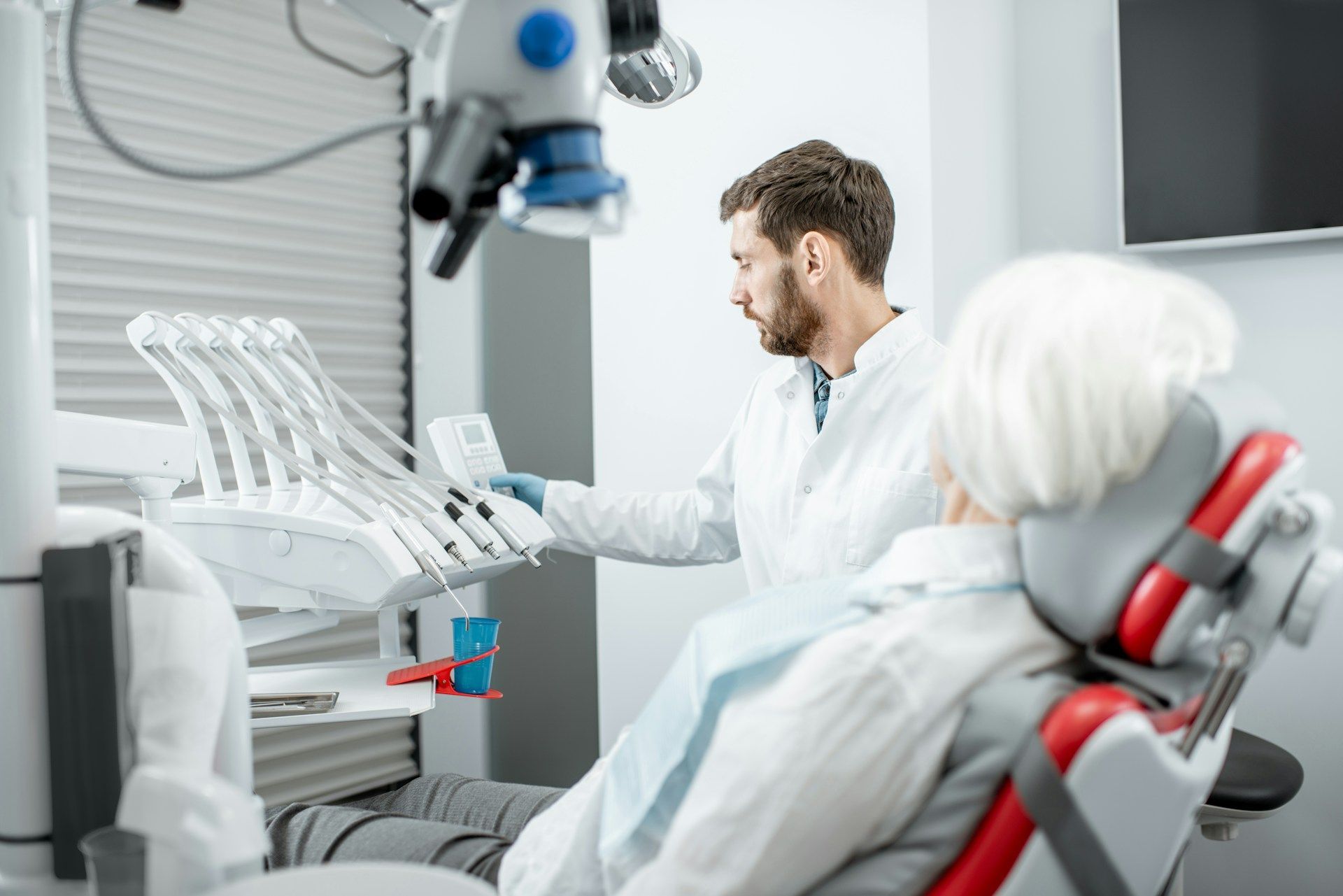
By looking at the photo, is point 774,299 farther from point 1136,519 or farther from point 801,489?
point 1136,519

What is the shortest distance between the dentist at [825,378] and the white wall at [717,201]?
0.26m

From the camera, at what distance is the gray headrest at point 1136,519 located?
68 centimetres

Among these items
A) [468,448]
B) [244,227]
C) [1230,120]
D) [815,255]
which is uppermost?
[1230,120]

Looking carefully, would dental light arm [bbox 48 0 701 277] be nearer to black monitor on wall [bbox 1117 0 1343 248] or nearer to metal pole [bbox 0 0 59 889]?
metal pole [bbox 0 0 59 889]

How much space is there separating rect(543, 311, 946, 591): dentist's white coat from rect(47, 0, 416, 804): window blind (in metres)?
0.95

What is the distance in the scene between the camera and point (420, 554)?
132cm

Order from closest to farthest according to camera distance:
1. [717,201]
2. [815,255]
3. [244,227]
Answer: [815,255] → [717,201] → [244,227]

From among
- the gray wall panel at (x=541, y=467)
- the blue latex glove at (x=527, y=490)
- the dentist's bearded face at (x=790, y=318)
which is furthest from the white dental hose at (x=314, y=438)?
the gray wall panel at (x=541, y=467)

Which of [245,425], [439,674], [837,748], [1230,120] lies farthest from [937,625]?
[1230,120]

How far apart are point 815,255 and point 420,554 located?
902 millimetres

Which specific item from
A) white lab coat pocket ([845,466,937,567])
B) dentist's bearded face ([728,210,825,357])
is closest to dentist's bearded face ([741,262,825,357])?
dentist's bearded face ([728,210,825,357])

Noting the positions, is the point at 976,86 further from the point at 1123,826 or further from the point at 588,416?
the point at 1123,826

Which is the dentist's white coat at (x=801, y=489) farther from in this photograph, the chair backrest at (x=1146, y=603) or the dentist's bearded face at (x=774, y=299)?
A: the chair backrest at (x=1146, y=603)

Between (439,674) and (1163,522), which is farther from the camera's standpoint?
(439,674)
